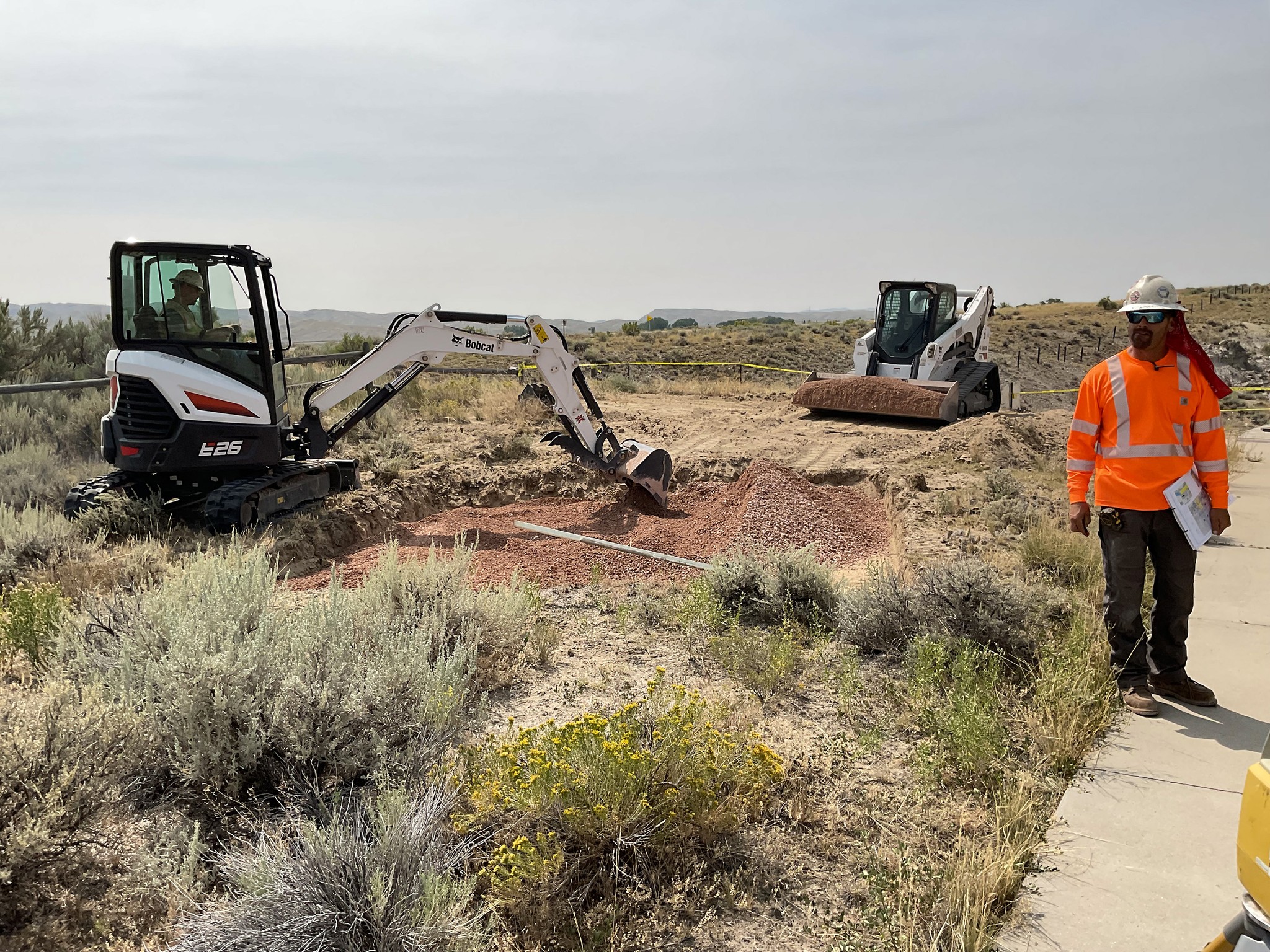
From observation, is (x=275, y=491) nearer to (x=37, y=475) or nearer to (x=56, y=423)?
(x=37, y=475)

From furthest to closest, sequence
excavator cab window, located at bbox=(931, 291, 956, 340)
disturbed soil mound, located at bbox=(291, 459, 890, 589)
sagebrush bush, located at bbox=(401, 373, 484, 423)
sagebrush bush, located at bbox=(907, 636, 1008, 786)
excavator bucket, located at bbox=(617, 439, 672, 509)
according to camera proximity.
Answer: excavator cab window, located at bbox=(931, 291, 956, 340)
sagebrush bush, located at bbox=(401, 373, 484, 423)
excavator bucket, located at bbox=(617, 439, 672, 509)
disturbed soil mound, located at bbox=(291, 459, 890, 589)
sagebrush bush, located at bbox=(907, 636, 1008, 786)

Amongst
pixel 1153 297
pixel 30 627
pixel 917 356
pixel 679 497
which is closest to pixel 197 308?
pixel 30 627

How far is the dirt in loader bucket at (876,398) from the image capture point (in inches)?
652

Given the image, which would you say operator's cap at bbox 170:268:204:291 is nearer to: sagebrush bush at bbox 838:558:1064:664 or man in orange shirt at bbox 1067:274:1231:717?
sagebrush bush at bbox 838:558:1064:664

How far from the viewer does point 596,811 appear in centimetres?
314

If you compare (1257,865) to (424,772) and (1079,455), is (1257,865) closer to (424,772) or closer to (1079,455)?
(424,772)

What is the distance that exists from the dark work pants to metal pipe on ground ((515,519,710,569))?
3.68 meters

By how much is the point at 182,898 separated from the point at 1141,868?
11.2 feet

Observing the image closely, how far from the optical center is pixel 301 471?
31.5 feet

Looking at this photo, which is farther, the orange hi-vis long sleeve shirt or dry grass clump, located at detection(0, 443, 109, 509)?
dry grass clump, located at detection(0, 443, 109, 509)

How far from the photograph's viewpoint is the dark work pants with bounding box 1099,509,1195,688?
4652mm

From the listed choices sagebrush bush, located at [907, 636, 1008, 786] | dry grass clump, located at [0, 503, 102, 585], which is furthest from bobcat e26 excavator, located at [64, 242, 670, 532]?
sagebrush bush, located at [907, 636, 1008, 786]

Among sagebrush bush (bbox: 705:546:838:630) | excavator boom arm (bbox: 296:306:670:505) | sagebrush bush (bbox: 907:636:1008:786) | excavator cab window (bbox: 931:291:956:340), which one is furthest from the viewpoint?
excavator cab window (bbox: 931:291:956:340)

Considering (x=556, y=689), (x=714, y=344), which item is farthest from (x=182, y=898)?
(x=714, y=344)
